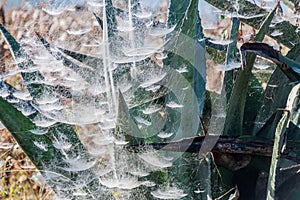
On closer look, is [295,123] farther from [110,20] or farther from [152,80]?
[110,20]

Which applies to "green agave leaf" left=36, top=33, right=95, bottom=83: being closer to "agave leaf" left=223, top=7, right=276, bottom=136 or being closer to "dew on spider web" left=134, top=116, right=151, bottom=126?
"dew on spider web" left=134, top=116, right=151, bottom=126

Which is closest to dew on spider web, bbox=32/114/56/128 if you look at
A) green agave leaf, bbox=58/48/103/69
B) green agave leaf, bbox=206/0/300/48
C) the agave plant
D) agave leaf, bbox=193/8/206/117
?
the agave plant

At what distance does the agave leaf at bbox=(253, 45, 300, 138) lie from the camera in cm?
66

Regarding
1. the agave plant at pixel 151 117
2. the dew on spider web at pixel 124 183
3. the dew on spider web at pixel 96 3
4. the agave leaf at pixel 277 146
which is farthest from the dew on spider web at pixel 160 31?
the agave leaf at pixel 277 146

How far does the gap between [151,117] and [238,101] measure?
19 cm

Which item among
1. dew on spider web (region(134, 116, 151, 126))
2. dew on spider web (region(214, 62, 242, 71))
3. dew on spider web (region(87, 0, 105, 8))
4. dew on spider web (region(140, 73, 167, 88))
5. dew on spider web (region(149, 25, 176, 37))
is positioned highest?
dew on spider web (region(87, 0, 105, 8))

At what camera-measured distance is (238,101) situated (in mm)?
590

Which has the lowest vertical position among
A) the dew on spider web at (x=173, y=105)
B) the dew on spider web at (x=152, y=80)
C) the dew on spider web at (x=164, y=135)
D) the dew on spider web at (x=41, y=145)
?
the dew on spider web at (x=41, y=145)

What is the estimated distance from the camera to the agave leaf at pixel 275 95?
0.66m

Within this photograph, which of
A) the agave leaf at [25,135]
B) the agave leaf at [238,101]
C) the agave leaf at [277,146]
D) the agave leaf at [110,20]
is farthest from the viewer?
the agave leaf at [110,20]

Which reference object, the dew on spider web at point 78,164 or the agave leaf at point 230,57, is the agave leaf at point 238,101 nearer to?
the agave leaf at point 230,57

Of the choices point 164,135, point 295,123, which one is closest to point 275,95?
point 295,123

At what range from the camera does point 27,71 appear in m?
0.88

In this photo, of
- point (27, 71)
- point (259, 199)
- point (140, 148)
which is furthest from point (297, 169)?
point (27, 71)
